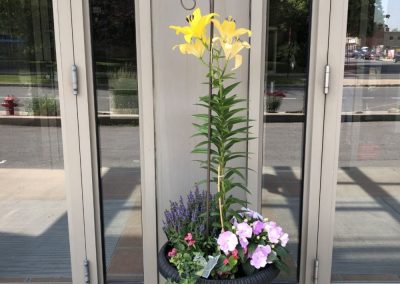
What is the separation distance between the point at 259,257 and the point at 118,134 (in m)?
0.96

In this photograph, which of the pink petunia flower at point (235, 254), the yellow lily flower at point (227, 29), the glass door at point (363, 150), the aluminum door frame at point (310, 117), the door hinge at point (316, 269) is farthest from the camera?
the door hinge at point (316, 269)

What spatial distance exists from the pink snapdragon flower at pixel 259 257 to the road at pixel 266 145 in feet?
2.13

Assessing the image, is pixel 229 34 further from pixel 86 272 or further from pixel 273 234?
pixel 86 272

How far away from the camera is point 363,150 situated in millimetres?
2389

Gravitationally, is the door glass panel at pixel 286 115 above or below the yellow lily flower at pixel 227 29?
below

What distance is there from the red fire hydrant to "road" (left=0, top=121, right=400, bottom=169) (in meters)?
0.09

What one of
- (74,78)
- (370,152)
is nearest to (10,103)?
(74,78)

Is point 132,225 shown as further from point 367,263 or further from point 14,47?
point 367,263

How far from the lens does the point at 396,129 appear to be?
7.89 ft

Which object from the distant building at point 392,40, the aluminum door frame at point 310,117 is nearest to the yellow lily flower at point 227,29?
the aluminum door frame at point 310,117

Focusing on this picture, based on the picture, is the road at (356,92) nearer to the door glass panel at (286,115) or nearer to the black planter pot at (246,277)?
the door glass panel at (286,115)

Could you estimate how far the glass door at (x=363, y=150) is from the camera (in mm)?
2066

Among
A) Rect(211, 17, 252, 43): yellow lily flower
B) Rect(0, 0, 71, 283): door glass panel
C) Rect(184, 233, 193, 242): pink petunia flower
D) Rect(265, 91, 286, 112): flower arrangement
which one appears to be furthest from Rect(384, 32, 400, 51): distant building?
Rect(0, 0, 71, 283): door glass panel

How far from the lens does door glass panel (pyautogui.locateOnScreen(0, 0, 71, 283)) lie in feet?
7.04
